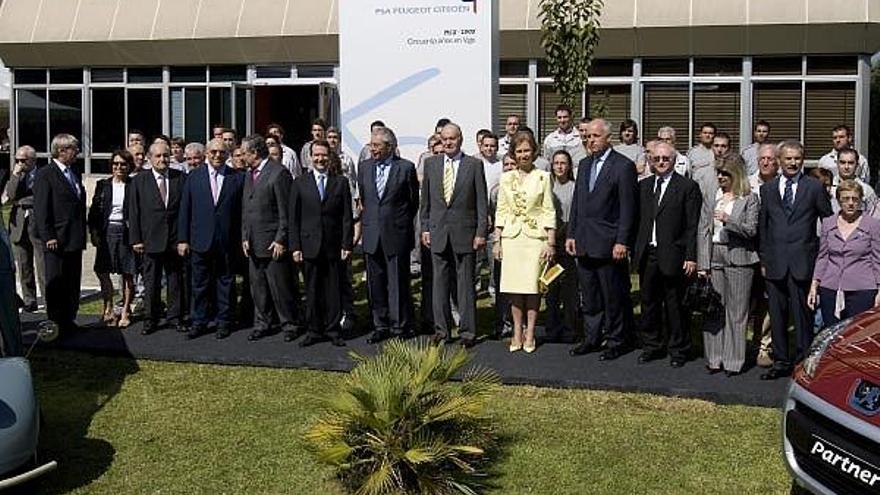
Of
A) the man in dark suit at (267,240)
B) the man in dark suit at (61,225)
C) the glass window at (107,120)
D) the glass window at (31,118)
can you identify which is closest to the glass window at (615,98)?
the glass window at (107,120)

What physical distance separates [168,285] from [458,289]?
9.67 ft

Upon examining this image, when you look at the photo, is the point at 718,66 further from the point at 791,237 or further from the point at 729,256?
the point at 791,237

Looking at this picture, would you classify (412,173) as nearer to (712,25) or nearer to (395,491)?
(395,491)

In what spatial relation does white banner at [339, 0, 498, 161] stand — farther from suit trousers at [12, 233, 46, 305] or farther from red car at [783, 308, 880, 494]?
red car at [783, 308, 880, 494]

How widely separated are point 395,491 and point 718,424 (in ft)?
8.20

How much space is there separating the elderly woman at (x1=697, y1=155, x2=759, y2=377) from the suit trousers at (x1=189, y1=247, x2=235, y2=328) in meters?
4.36

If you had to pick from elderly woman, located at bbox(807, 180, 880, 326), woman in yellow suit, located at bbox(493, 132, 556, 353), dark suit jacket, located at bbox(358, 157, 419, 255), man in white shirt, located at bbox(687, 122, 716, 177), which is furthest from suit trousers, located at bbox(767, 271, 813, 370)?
man in white shirt, located at bbox(687, 122, 716, 177)

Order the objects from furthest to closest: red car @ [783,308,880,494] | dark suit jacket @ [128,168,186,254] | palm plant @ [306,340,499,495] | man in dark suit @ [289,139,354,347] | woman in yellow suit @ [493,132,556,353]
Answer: dark suit jacket @ [128,168,186,254] < man in dark suit @ [289,139,354,347] < woman in yellow suit @ [493,132,556,353] < palm plant @ [306,340,499,495] < red car @ [783,308,880,494]

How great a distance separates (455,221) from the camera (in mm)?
9367

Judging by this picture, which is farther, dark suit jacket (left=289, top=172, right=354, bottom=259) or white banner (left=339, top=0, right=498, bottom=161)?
white banner (left=339, top=0, right=498, bottom=161)

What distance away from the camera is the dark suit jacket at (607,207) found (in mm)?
8711

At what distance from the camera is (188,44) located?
78.5 ft

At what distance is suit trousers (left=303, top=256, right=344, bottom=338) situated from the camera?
381 inches

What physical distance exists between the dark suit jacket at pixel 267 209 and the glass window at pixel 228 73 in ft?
48.2
